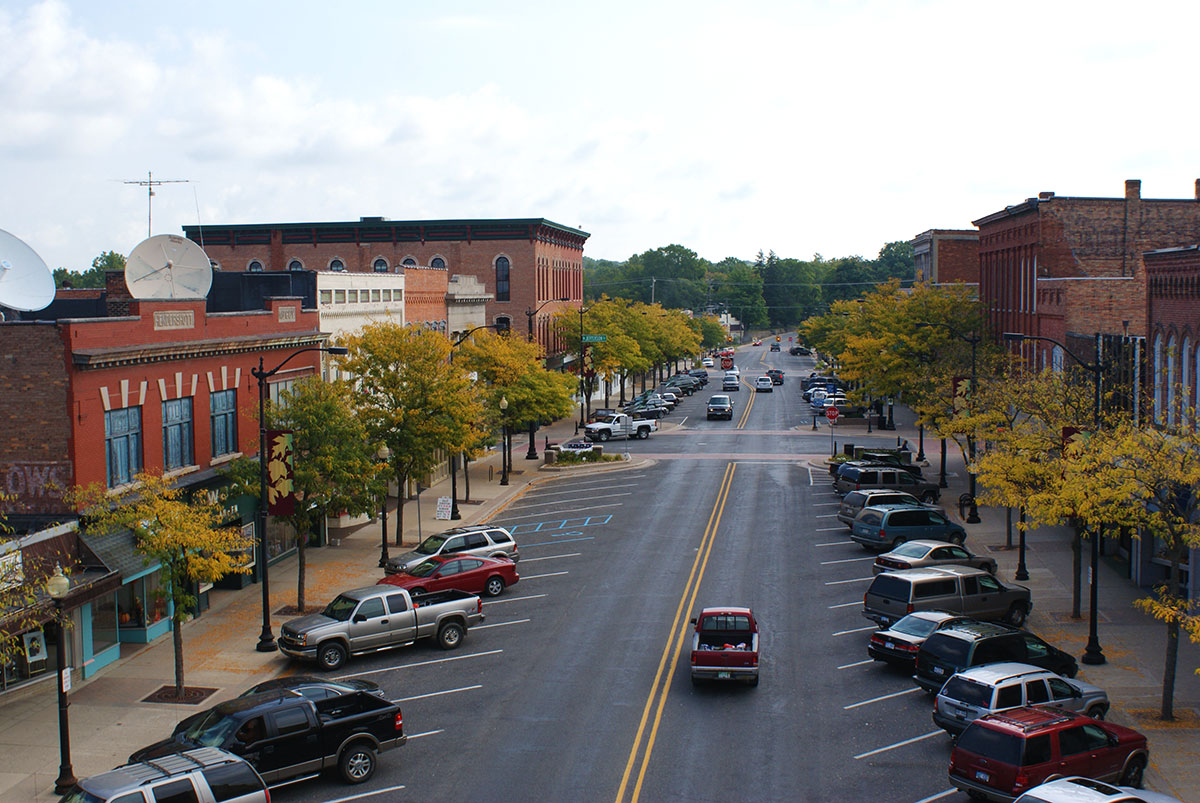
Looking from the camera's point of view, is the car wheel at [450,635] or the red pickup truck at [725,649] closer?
the red pickup truck at [725,649]

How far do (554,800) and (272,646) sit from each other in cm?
1223

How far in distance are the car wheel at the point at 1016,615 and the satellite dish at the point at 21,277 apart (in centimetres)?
2558

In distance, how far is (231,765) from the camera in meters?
16.3

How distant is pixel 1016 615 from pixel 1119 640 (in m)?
2.51

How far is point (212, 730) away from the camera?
Result: 18734 mm

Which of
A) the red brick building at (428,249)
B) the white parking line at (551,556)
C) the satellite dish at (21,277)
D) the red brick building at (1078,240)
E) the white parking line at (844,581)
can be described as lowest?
the white parking line at (844,581)

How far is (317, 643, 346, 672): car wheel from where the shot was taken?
2585 cm

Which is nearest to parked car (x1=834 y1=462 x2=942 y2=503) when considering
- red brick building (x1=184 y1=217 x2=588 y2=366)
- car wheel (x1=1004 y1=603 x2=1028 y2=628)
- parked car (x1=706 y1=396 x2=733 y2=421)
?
car wheel (x1=1004 y1=603 x2=1028 y2=628)

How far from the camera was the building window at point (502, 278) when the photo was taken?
8719 cm

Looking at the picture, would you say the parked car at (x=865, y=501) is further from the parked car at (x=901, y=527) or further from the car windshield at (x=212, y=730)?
the car windshield at (x=212, y=730)

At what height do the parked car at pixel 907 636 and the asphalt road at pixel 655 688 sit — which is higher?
the parked car at pixel 907 636

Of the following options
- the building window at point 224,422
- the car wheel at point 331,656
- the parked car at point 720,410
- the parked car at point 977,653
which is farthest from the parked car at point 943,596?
the parked car at point 720,410

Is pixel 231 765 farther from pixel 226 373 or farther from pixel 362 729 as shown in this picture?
pixel 226 373

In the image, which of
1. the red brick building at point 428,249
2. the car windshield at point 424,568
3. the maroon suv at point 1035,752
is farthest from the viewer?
the red brick building at point 428,249
